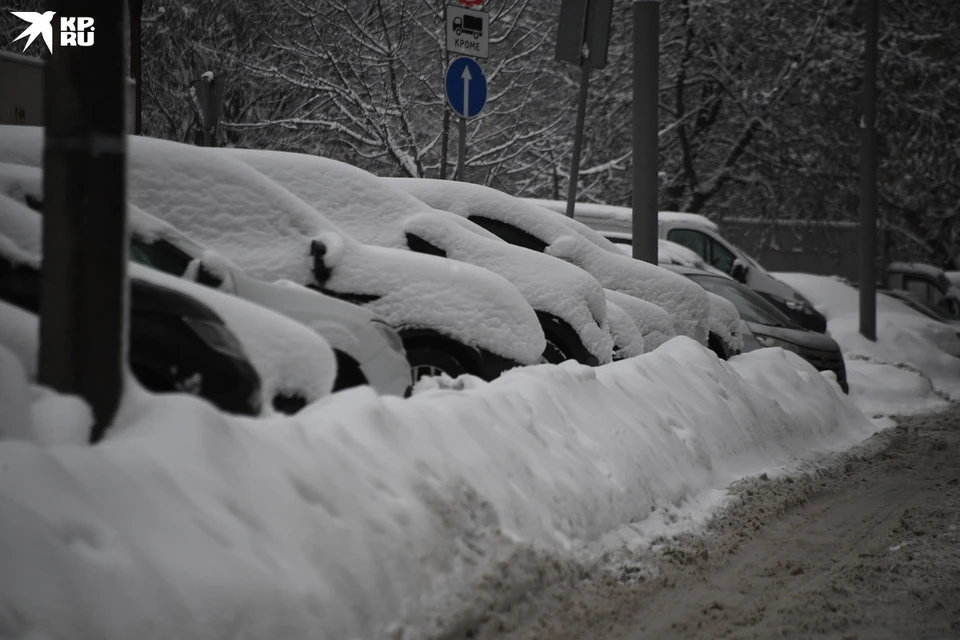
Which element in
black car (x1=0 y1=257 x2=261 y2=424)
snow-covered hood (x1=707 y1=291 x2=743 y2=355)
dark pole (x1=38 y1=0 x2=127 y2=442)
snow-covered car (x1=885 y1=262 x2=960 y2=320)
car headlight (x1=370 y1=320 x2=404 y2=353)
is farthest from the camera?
snow-covered car (x1=885 y1=262 x2=960 y2=320)

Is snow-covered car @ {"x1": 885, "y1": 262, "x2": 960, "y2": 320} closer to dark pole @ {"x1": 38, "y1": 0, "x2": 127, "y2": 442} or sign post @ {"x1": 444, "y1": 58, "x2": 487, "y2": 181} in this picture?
sign post @ {"x1": 444, "y1": 58, "x2": 487, "y2": 181}

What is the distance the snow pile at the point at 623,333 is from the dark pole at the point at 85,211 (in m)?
6.43

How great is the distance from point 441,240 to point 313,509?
4.99m

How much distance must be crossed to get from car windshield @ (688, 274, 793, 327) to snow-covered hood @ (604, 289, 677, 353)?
277 cm

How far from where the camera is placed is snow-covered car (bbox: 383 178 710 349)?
34.6 ft

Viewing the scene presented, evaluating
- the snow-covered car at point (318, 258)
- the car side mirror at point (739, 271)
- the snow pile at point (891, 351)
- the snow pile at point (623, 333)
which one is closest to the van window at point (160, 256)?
the snow-covered car at point (318, 258)

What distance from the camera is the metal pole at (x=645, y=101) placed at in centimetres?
1112

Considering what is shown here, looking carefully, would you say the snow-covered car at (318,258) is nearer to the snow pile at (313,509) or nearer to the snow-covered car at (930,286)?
the snow pile at (313,509)

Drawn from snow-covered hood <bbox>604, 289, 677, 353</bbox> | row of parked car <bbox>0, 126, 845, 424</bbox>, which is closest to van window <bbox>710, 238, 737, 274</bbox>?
row of parked car <bbox>0, 126, 845, 424</bbox>

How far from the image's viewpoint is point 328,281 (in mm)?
7027

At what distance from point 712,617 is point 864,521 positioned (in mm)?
2392

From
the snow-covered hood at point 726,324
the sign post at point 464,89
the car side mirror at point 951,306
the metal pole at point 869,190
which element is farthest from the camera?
the car side mirror at point 951,306

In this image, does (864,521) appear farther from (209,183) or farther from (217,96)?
(217,96)

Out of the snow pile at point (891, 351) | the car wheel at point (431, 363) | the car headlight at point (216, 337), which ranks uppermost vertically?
the car headlight at point (216, 337)
